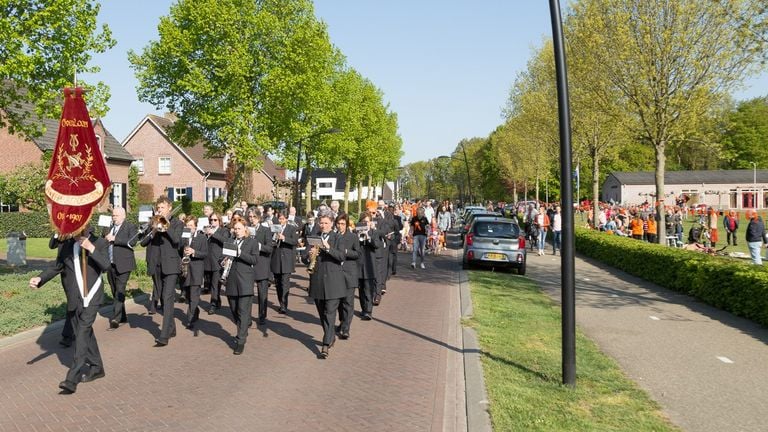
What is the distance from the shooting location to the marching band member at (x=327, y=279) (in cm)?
802

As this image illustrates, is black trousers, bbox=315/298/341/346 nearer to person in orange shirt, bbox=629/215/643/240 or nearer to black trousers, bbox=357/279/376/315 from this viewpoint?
black trousers, bbox=357/279/376/315

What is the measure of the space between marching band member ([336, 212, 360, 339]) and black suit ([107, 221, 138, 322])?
343cm

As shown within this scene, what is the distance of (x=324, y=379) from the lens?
6953 mm

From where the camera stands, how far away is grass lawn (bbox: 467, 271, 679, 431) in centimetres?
543

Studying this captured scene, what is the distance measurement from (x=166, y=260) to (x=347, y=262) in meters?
2.67

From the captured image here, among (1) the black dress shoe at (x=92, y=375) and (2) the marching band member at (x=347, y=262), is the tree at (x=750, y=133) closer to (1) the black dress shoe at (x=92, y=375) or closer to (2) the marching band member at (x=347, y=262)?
(2) the marching band member at (x=347, y=262)

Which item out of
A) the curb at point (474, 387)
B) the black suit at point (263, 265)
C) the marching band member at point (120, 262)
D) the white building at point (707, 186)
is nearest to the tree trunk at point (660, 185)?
the curb at point (474, 387)

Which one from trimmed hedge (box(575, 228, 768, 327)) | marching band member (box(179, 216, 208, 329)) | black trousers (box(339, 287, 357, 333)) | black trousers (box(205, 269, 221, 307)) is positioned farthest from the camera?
black trousers (box(205, 269, 221, 307))

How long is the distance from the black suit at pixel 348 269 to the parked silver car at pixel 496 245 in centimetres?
872

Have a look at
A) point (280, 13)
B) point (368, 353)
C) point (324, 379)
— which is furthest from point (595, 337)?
point (280, 13)

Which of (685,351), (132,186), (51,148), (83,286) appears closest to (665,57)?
(685,351)

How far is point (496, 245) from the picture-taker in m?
17.2

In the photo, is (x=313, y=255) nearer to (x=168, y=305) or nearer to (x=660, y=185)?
(x=168, y=305)

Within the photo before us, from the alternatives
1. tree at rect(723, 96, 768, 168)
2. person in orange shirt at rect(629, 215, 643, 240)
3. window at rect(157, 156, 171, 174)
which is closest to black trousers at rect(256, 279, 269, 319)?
person in orange shirt at rect(629, 215, 643, 240)
